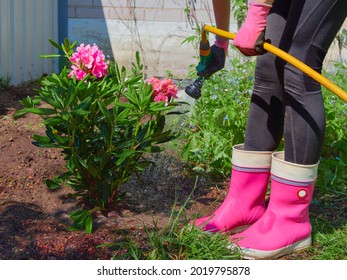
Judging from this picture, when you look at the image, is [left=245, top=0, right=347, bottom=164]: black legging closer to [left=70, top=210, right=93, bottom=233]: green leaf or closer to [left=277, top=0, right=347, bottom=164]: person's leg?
[left=277, top=0, right=347, bottom=164]: person's leg

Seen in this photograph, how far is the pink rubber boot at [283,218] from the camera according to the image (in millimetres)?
2867

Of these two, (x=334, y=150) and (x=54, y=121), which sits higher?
(x=54, y=121)

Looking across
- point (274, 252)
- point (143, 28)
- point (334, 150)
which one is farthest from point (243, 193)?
point (143, 28)

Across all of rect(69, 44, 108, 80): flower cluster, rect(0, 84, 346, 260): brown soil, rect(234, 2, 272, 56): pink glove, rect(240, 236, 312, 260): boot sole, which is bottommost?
rect(0, 84, 346, 260): brown soil

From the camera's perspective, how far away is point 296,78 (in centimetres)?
277

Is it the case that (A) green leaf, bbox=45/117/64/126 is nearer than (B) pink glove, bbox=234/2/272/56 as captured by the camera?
No

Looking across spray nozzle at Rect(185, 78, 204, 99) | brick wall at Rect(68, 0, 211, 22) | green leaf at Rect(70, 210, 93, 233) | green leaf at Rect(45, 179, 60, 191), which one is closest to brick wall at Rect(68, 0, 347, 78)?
brick wall at Rect(68, 0, 211, 22)

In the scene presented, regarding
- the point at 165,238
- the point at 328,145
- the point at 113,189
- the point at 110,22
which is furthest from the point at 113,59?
the point at 165,238

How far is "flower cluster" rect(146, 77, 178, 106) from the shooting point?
3.20 metres

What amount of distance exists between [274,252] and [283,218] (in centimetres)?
15

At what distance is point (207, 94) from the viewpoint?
14.6ft

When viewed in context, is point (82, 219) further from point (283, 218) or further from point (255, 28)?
point (255, 28)

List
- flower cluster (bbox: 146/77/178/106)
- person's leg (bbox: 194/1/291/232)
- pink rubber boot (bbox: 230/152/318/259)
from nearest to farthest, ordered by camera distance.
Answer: pink rubber boot (bbox: 230/152/318/259), person's leg (bbox: 194/1/291/232), flower cluster (bbox: 146/77/178/106)

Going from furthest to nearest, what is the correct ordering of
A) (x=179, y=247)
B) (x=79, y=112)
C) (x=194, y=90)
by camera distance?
(x=194, y=90) → (x=79, y=112) → (x=179, y=247)
